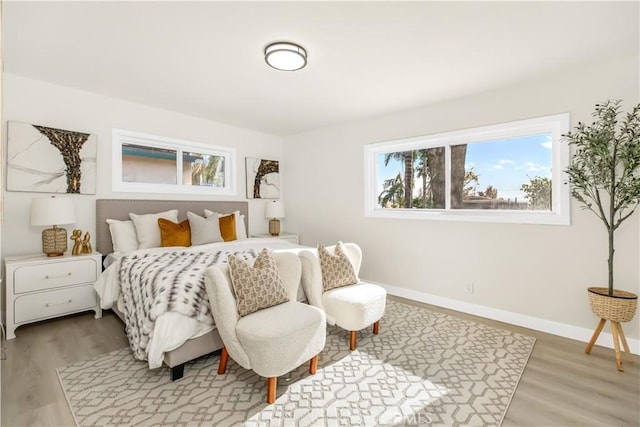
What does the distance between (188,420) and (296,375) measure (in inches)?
29.3

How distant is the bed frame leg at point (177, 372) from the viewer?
2164 millimetres

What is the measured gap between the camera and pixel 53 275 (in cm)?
296

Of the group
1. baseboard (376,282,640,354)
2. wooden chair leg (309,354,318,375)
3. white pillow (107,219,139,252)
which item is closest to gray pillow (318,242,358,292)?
wooden chair leg (309,354,318,375)

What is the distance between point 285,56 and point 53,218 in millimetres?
2650

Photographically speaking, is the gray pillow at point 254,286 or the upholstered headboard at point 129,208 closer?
the gray pillow at point 254,286

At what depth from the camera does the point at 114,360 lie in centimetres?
244

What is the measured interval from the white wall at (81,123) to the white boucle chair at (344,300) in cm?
257

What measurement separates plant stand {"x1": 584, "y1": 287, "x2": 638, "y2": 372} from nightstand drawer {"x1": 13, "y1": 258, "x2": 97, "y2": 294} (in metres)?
4.62

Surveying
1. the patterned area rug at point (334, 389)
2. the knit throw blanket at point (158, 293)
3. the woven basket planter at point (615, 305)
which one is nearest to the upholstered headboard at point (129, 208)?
the knit throw blanket at point (158, 293)

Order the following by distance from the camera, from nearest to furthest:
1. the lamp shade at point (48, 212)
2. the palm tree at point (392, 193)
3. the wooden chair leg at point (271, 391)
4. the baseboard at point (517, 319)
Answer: the wooden chair leg at point (271, 391) < the baseboard at point (517, 319) < the lamp shade at point (48, 212) < the palm tree at point (392, 193)

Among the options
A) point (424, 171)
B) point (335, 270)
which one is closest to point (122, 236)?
point (335, 270)

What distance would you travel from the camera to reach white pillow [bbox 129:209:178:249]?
11.6ft

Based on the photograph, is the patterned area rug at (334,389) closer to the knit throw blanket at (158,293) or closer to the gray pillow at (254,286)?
the knit throw blanket at (158,293)

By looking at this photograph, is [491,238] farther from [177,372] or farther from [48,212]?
[48,212]
